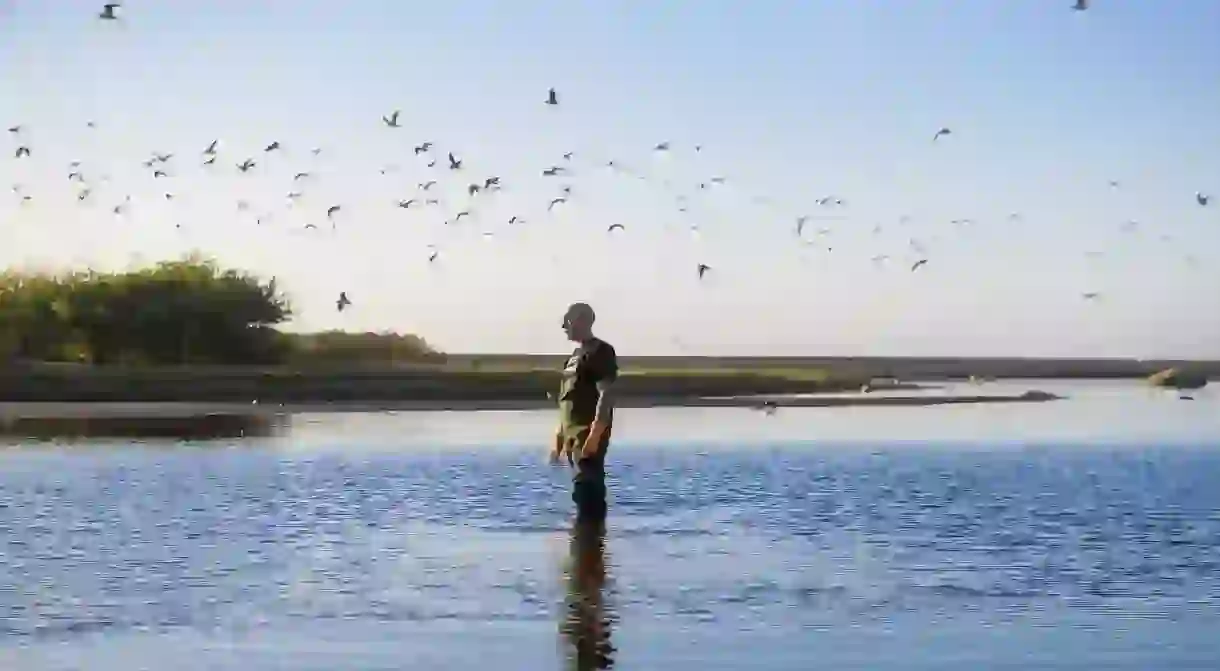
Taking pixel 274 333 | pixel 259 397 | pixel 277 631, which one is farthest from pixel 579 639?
pixel 274 333

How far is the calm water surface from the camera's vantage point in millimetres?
11328

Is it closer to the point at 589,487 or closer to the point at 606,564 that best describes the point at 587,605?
the point at 606,564

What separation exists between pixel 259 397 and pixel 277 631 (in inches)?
2424

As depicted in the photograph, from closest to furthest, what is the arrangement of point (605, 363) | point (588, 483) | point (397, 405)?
point (605, 363)
point (588, 483)
point (397, 405)

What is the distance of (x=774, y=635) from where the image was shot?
11.8m

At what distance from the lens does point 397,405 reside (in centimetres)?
6788

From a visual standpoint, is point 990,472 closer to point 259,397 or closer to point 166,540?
point 166,540

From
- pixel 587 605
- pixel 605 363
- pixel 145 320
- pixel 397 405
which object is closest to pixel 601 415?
pixel 605 363

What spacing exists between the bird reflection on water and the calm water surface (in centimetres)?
4

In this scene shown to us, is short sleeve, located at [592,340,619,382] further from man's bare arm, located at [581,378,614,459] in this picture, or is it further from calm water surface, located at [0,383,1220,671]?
calm water surface, located at [0,383,1220,671]

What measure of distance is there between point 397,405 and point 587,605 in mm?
55439

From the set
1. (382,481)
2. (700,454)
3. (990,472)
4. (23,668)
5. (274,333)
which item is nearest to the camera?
(23,668)

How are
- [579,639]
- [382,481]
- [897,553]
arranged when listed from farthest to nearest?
[382,481] < [897,553] < [579,639]

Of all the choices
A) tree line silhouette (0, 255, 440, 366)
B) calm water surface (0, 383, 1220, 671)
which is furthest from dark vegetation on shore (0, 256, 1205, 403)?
calm water surface (0, 383, 1220, 671)
